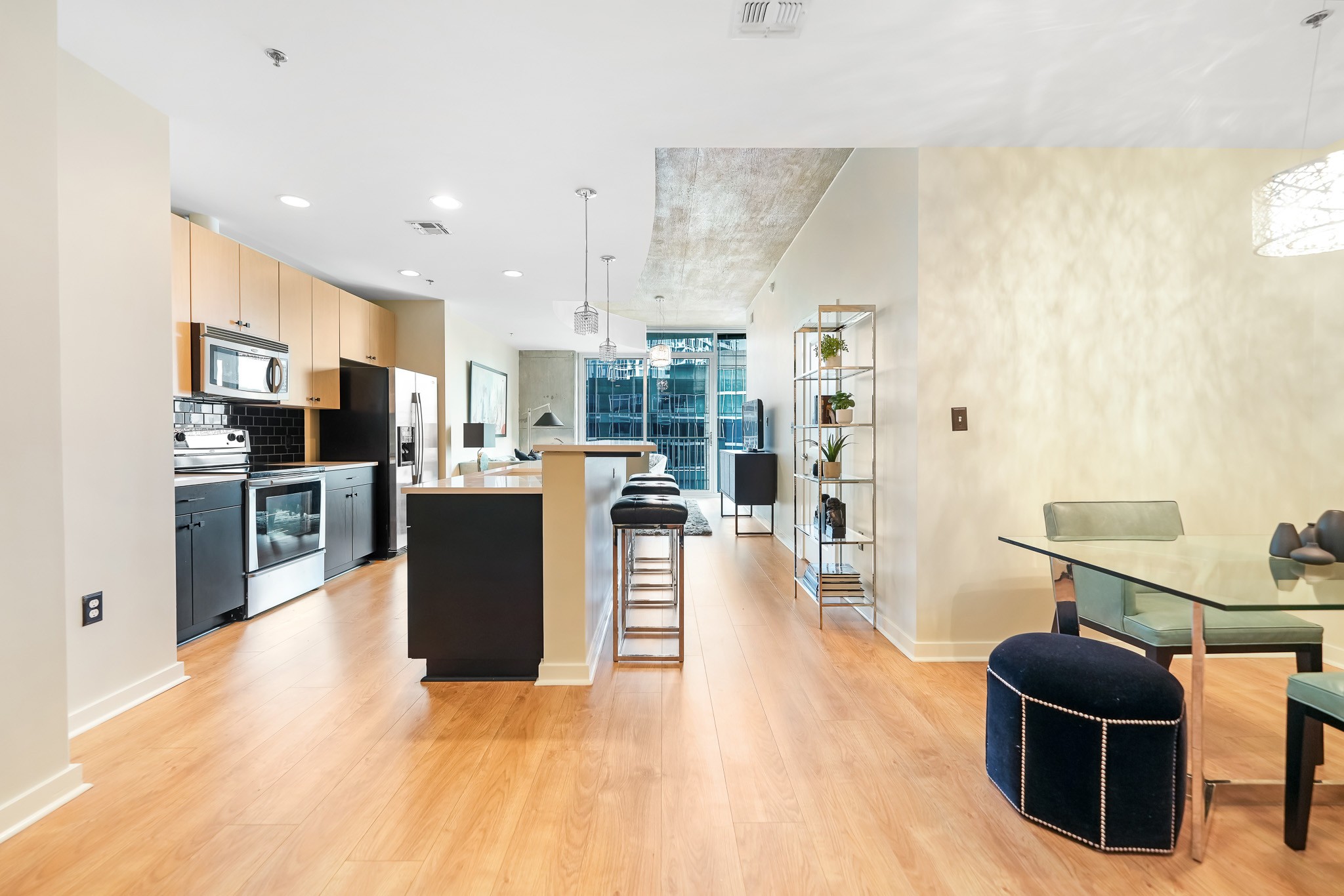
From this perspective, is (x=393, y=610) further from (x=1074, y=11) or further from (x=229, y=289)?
(x=1074, y=11)

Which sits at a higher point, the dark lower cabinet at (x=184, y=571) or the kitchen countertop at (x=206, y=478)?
the kitchen countertop at (x=206, y=478)

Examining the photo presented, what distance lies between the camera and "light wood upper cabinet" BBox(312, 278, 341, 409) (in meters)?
4.91

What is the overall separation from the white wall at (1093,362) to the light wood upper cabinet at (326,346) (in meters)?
4.54

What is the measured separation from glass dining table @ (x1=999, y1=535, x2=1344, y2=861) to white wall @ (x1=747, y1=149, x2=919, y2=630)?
3.09 ft

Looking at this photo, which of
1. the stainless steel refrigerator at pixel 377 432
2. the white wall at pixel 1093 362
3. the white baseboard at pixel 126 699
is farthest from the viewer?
the stainless steel refrigerator at pixel 377 432

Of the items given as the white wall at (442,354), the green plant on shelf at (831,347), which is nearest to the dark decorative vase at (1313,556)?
the green plant on shelf at (831,347)

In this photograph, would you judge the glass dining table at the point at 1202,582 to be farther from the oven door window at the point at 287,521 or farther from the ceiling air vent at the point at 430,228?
the oven door window at the point at 287,521

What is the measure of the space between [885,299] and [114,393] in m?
3.69

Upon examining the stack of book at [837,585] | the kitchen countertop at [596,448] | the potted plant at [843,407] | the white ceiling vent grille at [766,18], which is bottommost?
the stack of book at [837,585]

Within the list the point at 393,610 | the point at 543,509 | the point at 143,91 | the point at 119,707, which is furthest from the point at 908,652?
the point at 143,91

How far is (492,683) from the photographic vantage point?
2.71 meters

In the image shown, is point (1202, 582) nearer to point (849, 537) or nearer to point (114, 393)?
point (849, 537)

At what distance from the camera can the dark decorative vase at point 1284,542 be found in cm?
191

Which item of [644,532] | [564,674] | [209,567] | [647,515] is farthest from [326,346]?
[564,674]
